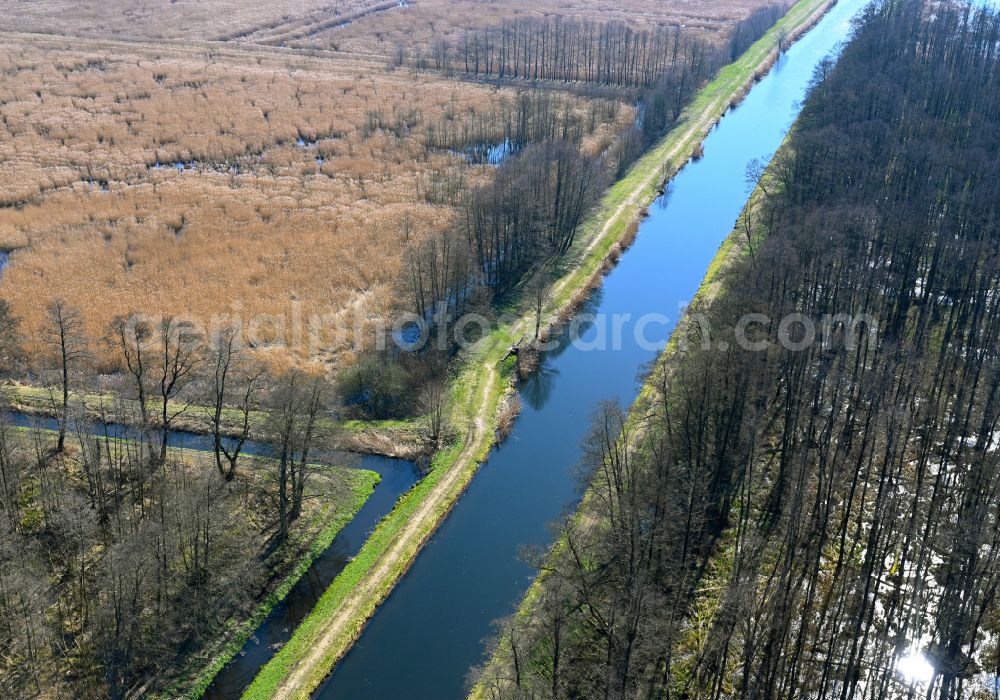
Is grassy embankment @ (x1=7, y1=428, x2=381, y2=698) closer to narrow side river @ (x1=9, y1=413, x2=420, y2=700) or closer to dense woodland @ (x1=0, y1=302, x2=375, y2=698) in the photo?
dense woodland @ (x1=0, y1=302, x2=375, y2=698)

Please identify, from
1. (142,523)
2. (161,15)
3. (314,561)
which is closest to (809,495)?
(314,561)

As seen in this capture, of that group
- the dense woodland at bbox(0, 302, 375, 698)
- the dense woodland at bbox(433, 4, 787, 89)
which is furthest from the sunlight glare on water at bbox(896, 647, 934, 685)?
the dense woodland at bbox(433, 4, 787, 89)

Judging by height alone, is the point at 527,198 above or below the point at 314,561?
above

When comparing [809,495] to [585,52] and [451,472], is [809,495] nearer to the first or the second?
[451,472]

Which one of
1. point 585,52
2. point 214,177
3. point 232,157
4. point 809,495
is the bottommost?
point 809,495

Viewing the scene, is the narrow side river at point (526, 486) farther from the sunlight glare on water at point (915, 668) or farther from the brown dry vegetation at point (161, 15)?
the brown dry vegetation at point (161, 15)
